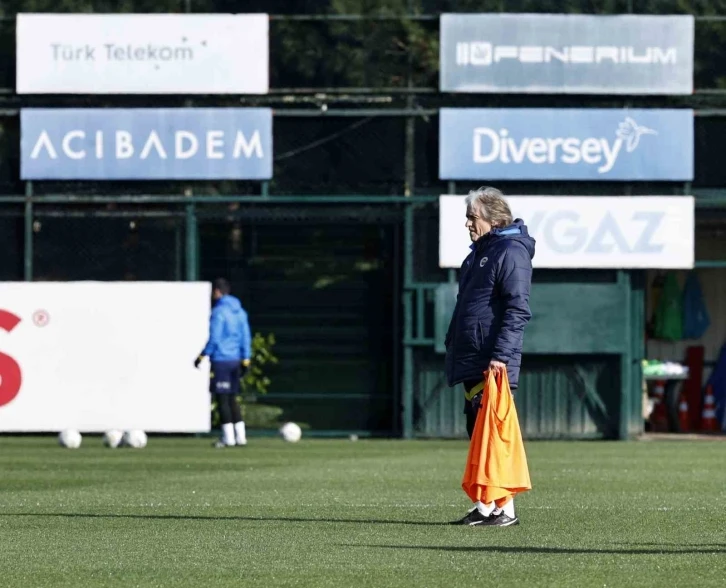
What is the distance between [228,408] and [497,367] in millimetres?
10779

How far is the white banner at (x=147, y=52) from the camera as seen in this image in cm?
2347

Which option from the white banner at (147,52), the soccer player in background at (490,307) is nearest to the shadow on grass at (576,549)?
the soccer player in background at (490,307)

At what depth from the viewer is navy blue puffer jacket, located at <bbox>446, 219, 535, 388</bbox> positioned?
11.0m

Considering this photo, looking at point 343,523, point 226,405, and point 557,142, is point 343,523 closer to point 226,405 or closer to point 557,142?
point 226,405

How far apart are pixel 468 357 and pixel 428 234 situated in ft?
41.5

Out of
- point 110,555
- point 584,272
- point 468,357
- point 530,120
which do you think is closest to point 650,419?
point 584,272

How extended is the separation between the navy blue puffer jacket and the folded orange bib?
Result: 15cm

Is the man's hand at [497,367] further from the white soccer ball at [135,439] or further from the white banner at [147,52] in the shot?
the white banner at [147,52]

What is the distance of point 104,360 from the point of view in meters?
23.3

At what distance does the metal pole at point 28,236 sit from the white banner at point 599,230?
509cm

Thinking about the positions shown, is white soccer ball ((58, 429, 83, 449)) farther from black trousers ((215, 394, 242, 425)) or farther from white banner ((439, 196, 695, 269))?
white banner ((439, 196, 695, 269))

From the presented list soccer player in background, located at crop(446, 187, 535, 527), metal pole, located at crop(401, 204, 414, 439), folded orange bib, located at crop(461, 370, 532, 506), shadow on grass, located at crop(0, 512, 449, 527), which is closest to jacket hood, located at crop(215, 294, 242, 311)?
metal pole, located at crop(401, 204, 414, 439)

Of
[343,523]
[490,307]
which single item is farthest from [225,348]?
[490,307]

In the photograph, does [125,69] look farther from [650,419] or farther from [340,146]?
[650,419]
